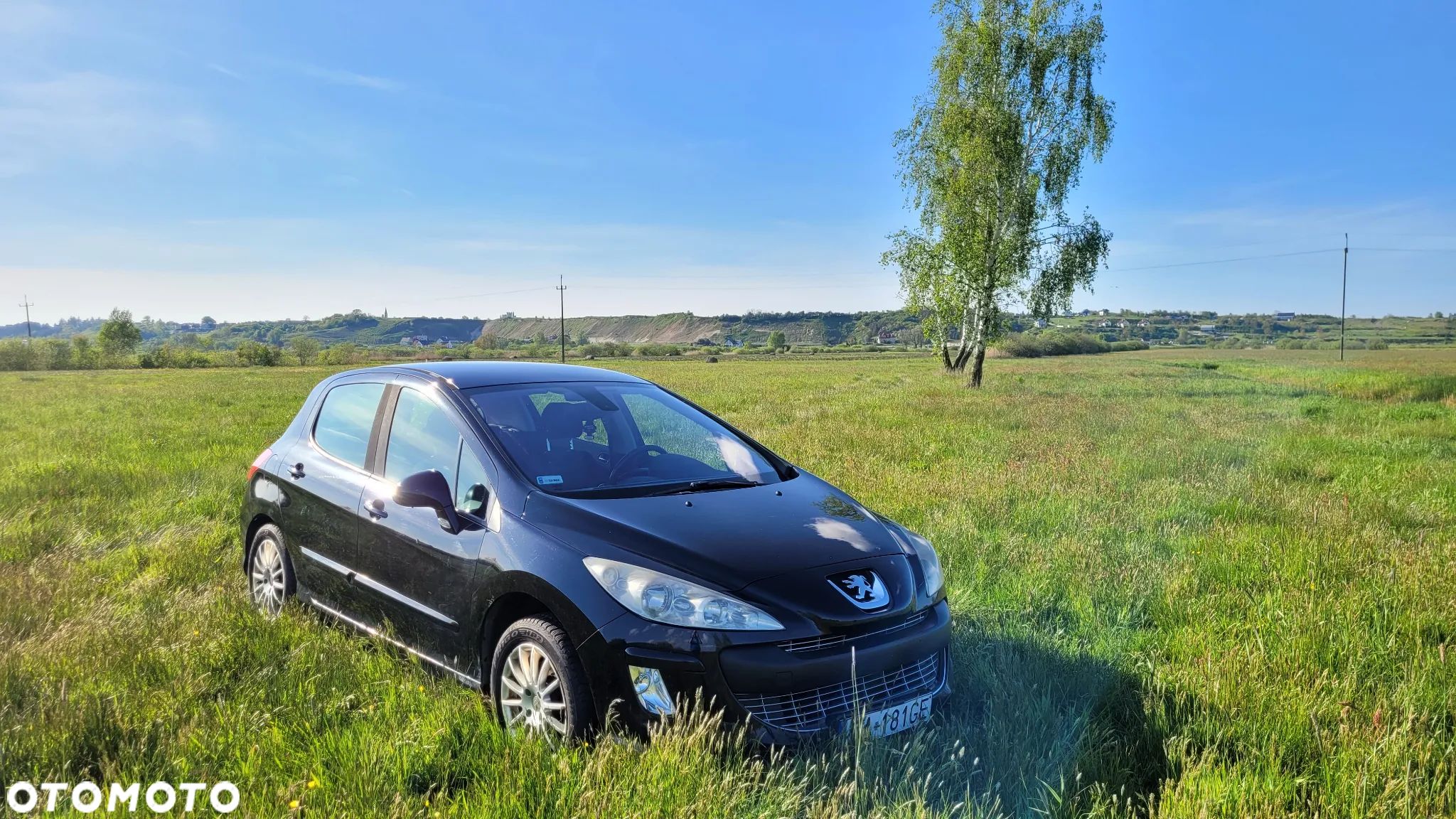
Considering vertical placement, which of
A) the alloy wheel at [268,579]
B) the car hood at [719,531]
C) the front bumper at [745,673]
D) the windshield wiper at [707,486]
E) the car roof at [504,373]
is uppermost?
the car roof at [504,373]

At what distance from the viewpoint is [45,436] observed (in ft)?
50.2

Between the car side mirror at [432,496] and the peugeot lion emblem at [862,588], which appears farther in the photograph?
the car side mirror at [432,496]

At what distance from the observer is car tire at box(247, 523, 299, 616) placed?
16.1ft

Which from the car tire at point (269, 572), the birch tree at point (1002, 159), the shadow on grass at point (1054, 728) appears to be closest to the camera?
the shadow on grass at point (1054, 728)

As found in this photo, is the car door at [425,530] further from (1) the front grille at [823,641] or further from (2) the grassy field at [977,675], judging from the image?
(1) the front grille at [823,641]

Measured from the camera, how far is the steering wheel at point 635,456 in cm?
400

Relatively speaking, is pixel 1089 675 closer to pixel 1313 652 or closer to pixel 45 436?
pixel 1313 652

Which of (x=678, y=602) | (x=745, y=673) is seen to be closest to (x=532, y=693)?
(x=678, y=602)

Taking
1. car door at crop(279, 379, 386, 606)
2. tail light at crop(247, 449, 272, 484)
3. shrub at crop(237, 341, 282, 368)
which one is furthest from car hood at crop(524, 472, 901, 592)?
shrub at crop(237, 341, 282, 368)

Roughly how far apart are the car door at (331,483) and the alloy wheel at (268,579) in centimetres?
24

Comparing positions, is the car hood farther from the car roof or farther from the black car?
the car roof

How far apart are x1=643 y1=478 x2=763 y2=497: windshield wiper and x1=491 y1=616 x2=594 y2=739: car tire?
2.72ft

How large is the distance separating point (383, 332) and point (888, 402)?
640 feet

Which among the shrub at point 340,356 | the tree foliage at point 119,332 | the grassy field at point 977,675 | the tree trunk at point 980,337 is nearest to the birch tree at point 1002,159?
the tree trunk at point 980,337
